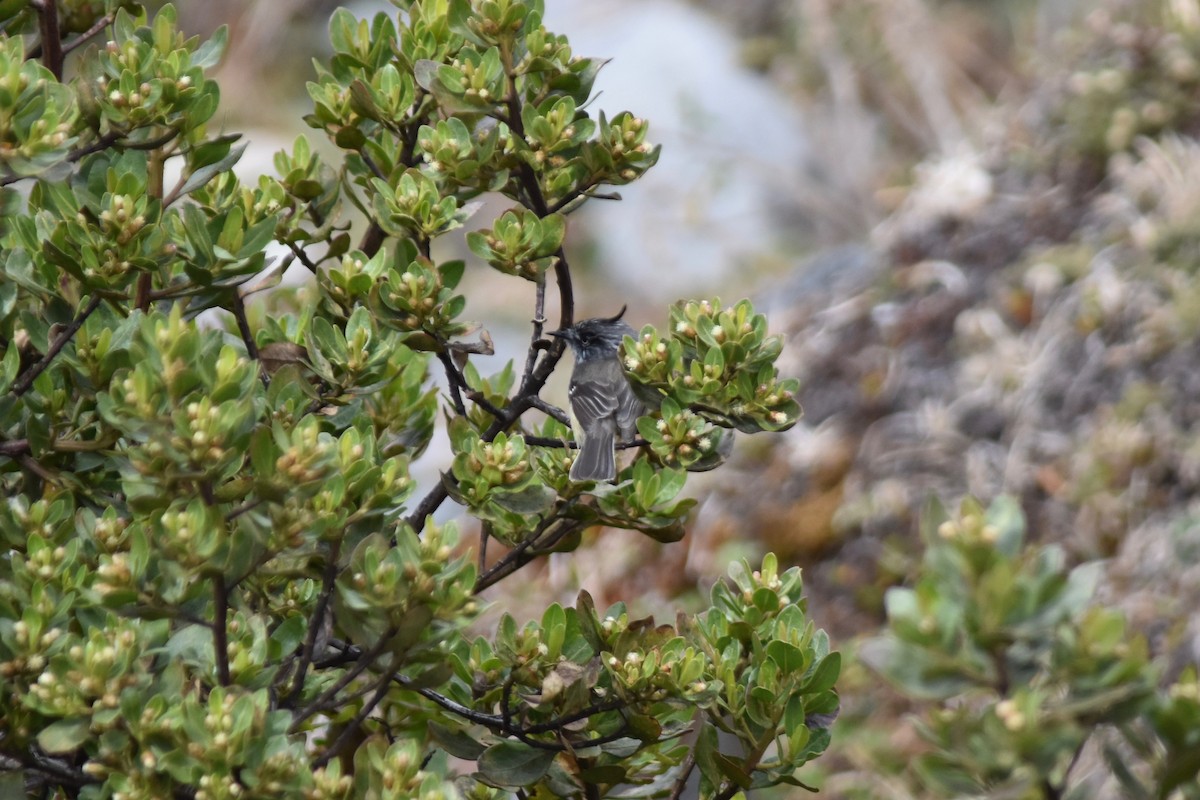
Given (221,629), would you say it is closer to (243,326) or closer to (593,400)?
(243,326)

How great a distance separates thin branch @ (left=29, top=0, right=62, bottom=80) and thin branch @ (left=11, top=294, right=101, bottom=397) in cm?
40

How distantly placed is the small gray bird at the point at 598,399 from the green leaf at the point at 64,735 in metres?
0.63

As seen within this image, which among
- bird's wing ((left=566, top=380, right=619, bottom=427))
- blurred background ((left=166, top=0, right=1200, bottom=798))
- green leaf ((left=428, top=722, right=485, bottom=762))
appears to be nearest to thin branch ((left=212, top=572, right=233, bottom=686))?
green leaf ((left=428, top=722, right=485, bottom=762))

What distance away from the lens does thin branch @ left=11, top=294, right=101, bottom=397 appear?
1420mm

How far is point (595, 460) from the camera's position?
1617mm

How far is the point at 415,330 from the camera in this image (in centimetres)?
152

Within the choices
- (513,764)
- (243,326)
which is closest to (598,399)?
(243,326)

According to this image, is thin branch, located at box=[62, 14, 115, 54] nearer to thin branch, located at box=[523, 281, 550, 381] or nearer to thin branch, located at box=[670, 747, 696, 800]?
thin branch, located at box=[523, 281, 550, 381]

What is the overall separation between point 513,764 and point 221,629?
41 cm

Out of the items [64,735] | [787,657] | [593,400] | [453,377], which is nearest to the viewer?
[64,735]

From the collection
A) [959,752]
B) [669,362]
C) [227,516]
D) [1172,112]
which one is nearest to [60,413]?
[227,516]

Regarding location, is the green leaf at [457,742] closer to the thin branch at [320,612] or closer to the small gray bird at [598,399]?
the thin branch at [320,612]

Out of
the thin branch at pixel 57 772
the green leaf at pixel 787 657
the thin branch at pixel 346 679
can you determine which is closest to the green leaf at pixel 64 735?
the thin branch at pixel 57 772

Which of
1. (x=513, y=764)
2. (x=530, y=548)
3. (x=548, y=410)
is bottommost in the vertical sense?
(x=513, y=764)
